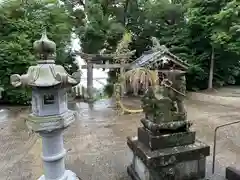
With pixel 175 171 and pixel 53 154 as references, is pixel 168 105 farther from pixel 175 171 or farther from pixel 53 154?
pixel 53 154

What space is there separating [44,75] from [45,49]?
1.12ft

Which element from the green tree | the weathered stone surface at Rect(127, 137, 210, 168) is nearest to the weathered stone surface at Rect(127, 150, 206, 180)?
the weathered stone surface at Rect(127, 137, 210, 168)

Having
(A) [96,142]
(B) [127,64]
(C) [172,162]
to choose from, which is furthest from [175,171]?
(B) [127,64]

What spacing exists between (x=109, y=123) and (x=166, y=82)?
15.2 feet

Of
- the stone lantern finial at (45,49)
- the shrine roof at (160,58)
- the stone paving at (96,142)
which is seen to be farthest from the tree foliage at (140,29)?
the stone lantern finial at (45,49)

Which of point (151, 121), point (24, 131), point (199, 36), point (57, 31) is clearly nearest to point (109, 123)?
point (24, 131)

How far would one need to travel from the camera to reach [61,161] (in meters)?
3.17

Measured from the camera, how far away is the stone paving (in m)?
4.54

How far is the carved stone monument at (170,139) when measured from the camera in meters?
3.51

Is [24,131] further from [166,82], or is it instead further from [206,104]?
[206,104]

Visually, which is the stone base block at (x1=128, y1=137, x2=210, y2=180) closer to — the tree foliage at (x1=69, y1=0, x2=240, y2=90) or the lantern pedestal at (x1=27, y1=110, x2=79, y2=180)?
the lantern pedestal at (x1=27, y1=110, x2=79, y2=180)

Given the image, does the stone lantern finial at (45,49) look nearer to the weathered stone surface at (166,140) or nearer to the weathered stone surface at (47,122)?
the weathered stone surface at (47,122)

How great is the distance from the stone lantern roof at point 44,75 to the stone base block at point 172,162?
66.1 inches

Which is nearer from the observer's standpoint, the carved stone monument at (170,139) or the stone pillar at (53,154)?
the stone pillar at (53,154)
